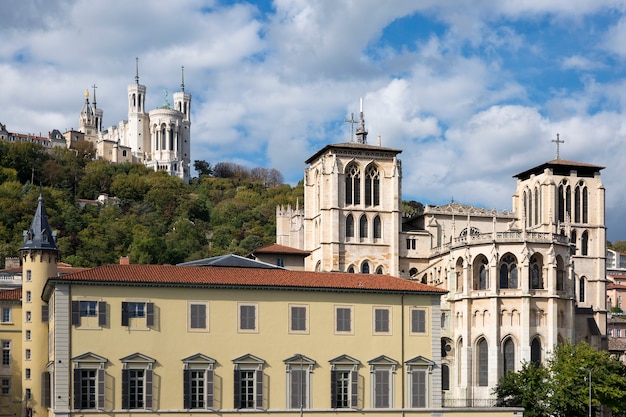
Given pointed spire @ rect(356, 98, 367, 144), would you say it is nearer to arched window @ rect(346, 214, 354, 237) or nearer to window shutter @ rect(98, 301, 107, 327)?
arched window @ rect(346, 214, 354, 237)

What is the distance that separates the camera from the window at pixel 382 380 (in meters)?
63.2

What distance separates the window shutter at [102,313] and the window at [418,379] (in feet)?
59.2

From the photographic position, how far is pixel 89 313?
5934 centimetres

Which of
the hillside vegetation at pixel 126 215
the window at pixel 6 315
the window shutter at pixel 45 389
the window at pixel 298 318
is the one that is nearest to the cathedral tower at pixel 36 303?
the window shutter at pixel 45 389

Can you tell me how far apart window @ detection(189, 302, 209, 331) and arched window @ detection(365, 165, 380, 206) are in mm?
46549

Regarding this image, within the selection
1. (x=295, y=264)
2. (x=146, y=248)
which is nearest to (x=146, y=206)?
(x=146, y=248)

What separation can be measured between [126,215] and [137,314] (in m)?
115

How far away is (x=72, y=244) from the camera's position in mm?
145500

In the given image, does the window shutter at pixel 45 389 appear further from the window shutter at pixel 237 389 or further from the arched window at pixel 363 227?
the arched window at pixel 363 227

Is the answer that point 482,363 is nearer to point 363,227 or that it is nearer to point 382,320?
point 363,227

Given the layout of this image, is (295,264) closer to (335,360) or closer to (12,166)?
(335,360)

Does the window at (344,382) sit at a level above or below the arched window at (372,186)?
below

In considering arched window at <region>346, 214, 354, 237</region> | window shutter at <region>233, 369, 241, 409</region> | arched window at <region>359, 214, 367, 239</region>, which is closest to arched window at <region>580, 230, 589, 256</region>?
arched window at <region>359, 214, 367, 239</region>

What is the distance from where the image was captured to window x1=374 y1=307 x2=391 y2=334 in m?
64.2
